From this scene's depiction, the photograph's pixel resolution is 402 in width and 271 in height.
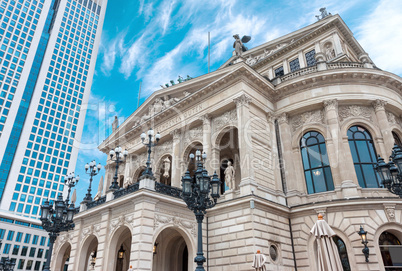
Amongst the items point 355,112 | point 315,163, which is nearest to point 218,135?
point 315,163

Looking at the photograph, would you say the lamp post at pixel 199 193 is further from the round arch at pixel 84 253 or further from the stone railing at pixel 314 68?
the stone railing at pixel 314 68

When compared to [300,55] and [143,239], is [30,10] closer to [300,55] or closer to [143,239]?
[300,55]

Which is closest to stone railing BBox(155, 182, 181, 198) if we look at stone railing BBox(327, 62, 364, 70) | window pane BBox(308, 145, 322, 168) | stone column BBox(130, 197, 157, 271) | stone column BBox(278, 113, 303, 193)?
stone column BBox(130, 197, 157, 271)

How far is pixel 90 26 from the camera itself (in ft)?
370

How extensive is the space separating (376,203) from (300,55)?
18.6 metres

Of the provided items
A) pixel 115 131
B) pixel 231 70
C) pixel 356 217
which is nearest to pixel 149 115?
pixel 115 131

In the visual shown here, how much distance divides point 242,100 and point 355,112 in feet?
29.1

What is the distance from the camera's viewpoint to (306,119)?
81.9 feet

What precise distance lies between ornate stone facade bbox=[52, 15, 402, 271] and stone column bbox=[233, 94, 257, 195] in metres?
0.08

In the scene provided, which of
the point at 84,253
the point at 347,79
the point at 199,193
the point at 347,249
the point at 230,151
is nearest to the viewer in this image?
the point at 199,193

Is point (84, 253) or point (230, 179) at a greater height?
point (230, 179)

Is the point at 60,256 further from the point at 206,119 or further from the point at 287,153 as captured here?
the point at 287,153

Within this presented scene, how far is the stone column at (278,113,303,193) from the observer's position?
76.3 feet

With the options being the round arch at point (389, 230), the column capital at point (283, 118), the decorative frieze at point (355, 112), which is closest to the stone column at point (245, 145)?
the column capital at point (283, 118)
